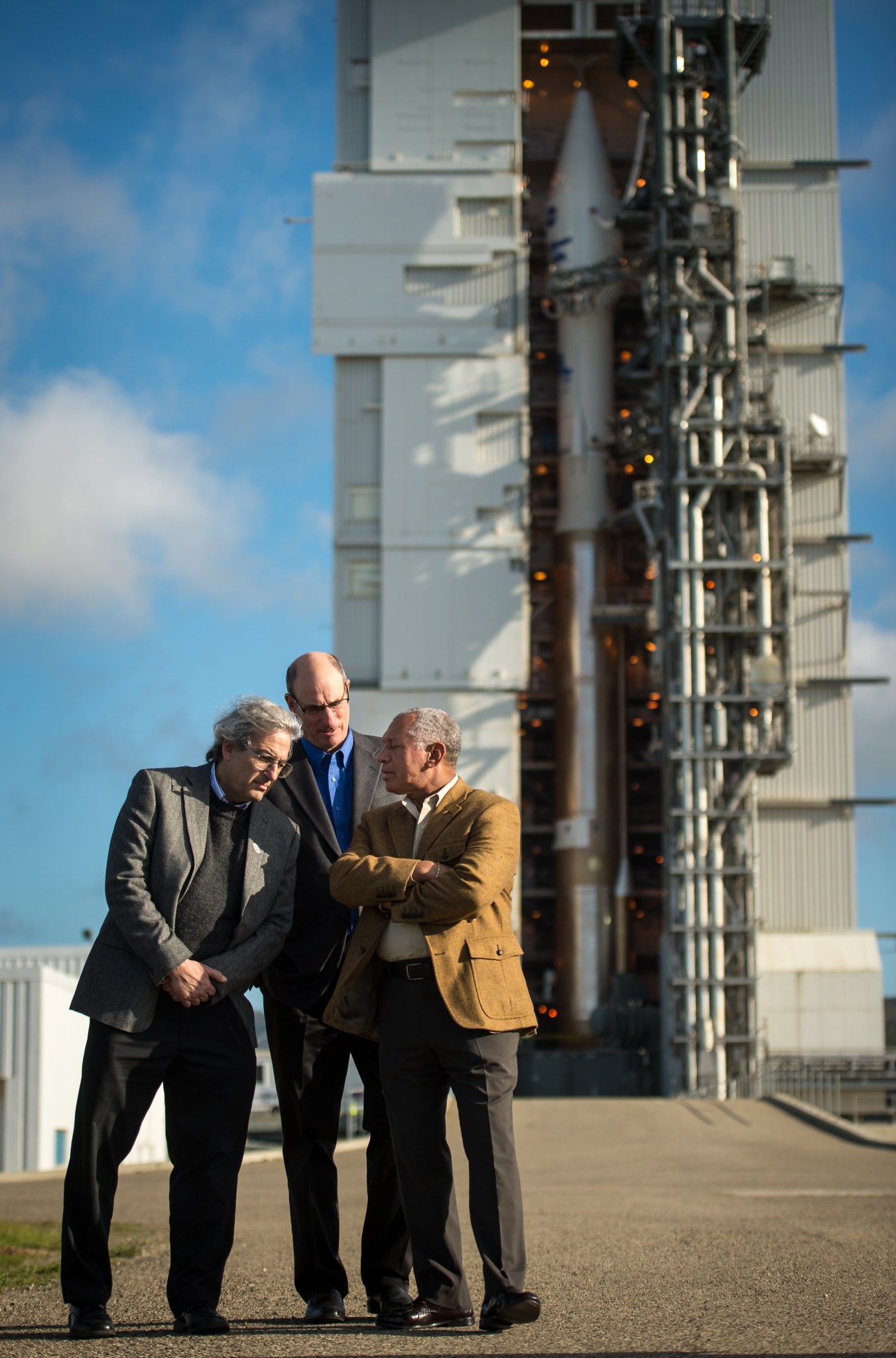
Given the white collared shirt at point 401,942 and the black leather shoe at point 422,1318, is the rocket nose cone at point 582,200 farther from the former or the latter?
the black leather shoe at point 422,1318

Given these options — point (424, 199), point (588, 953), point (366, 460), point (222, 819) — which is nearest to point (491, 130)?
point (424, 199)

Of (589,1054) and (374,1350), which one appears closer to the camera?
(374,1350)

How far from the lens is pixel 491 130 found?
1097 inches

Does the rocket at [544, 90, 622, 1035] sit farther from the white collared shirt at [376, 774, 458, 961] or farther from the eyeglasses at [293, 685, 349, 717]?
the white collared shirt at [376, 774, 458, 961]

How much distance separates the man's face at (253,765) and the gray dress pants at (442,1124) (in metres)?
0.74

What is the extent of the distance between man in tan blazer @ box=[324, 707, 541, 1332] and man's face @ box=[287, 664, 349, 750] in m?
0.50

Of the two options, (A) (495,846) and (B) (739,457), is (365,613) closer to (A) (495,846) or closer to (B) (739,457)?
(B) (739,457)

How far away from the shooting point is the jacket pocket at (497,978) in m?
4.81

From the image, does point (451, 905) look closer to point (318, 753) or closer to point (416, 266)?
point (318, 753)

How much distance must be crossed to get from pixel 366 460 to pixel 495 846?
22.8 metres

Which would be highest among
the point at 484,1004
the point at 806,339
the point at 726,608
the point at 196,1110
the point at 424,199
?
the point at 424,199

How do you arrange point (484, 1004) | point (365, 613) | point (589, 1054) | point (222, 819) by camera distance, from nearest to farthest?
point (484, 1004) < point (222, 819) < point (589, 1054) < point (365, 613)

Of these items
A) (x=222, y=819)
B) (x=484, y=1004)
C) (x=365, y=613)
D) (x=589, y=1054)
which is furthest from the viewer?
(x=365, y=613)

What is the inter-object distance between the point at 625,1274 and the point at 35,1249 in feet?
10.2
